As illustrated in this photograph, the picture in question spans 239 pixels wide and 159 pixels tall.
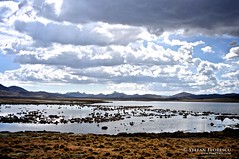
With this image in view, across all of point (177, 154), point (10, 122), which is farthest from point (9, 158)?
point (10, 122)

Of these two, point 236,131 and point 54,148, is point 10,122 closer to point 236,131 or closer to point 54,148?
point 54,148

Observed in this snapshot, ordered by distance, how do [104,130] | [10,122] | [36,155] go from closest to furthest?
[36,155] < [104,130] < [10,122]

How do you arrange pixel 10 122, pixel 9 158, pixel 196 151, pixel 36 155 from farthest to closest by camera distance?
1. pixel 10 122
2. pixel 196 151
3. pixel 36 155
4. pixel 9 158

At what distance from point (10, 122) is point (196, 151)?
5715cm

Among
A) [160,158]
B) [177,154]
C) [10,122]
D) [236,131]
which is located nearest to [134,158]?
[160,158]

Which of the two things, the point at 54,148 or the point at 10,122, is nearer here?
the point at 54,148

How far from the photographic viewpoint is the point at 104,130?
62.6 metres

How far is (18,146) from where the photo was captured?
106 feet

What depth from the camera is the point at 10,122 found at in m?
75.2

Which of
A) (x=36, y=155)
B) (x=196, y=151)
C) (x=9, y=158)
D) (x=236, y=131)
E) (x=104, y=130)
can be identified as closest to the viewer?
(x=9, y=158)

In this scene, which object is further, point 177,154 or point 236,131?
point 236,131

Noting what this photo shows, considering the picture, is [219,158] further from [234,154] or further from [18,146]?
[18,146]

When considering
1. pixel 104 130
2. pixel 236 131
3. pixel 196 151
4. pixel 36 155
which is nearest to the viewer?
pixel 36 155

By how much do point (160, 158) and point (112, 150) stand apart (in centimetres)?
638
